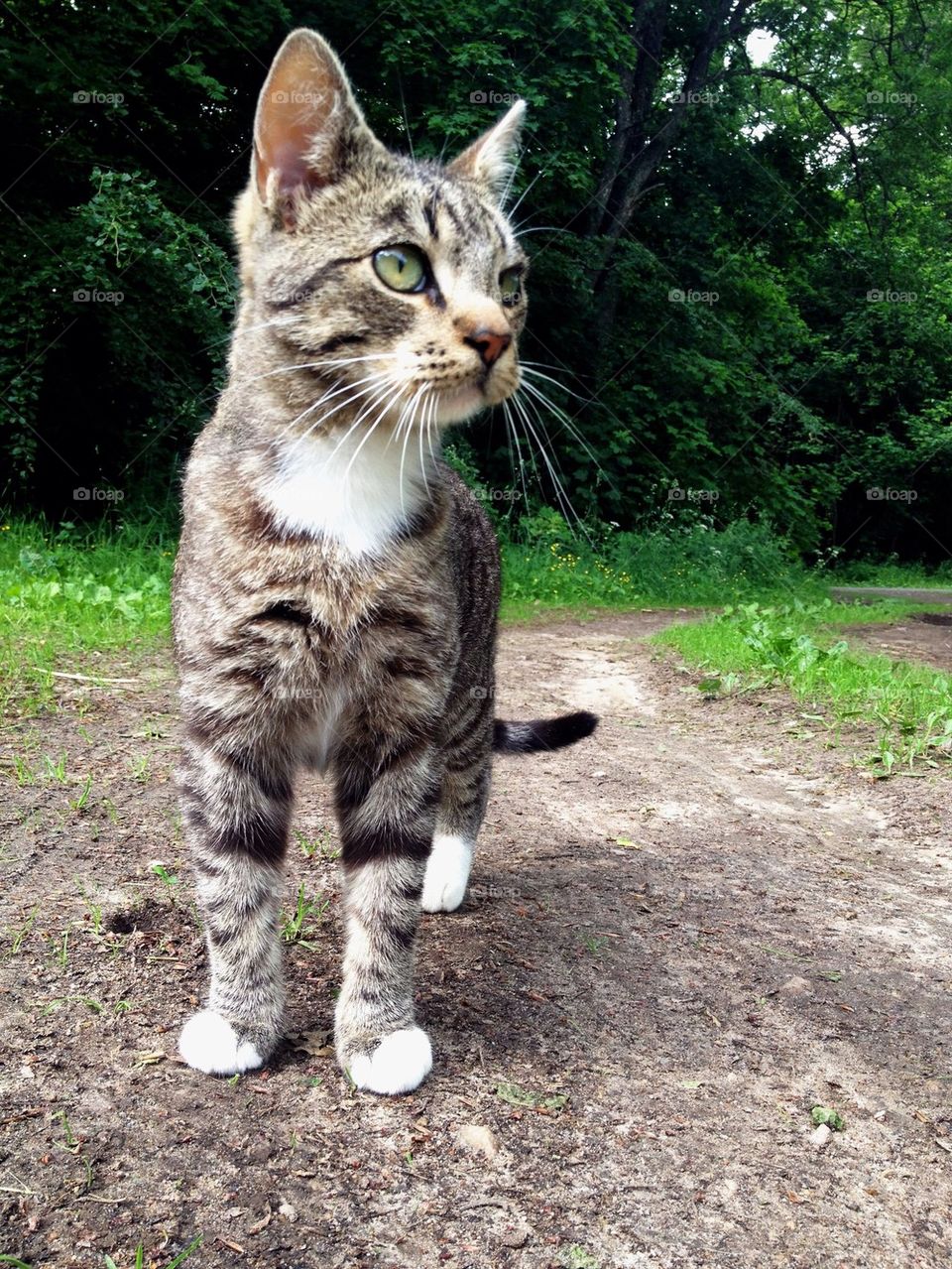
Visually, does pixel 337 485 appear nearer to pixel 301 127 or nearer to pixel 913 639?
pixel 301 127

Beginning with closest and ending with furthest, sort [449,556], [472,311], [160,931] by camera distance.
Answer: [472,311]
[449,556]
[160,931]

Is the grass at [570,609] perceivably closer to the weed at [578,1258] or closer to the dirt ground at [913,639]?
the dirt ground at [913,639]

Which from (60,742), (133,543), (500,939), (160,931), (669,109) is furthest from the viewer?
(669,109)

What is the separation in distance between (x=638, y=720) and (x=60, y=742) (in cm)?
308

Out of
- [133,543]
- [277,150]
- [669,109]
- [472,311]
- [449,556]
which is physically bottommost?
[133,543]

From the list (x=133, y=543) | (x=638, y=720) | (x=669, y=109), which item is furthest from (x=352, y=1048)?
(x=669, y=109)

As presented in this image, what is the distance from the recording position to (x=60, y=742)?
4047 mm

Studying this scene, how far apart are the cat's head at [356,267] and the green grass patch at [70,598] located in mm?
2717

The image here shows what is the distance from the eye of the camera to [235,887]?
232cm

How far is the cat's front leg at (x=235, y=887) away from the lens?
7.47 ft

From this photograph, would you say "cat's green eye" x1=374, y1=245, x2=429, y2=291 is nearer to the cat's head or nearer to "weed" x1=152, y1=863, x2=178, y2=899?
the cat's head

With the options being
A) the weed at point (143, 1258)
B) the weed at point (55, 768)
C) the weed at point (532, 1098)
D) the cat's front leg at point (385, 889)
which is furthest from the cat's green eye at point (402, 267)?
the weed at point (55, 768)

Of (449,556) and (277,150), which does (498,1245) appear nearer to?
(449,556)

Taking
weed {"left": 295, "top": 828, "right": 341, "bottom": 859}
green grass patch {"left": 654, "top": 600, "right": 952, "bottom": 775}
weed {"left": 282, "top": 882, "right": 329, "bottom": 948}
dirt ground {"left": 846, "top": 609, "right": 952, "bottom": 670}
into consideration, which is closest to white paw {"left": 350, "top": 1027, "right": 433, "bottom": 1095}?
weed {"left": 282, "top": 882, "right": 329, "bottom": 948}
